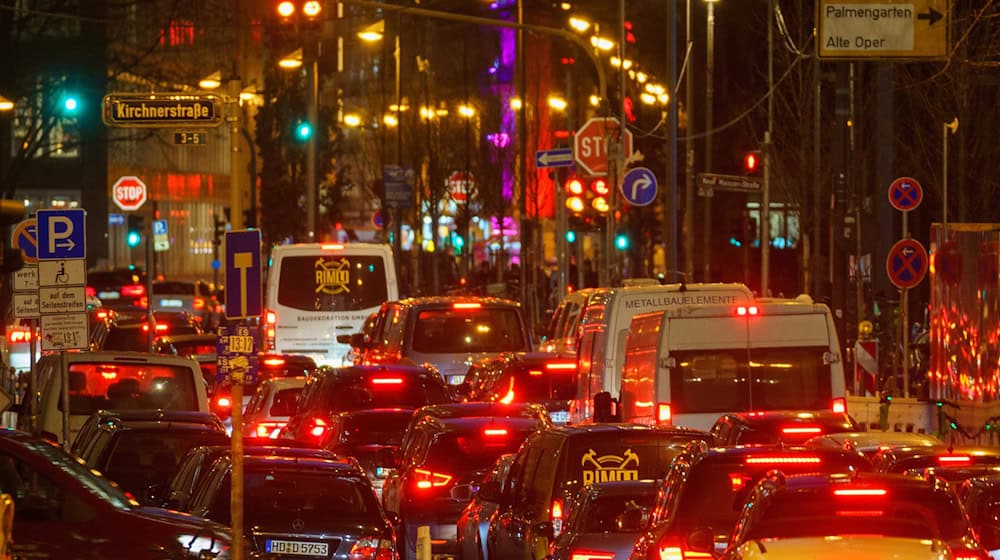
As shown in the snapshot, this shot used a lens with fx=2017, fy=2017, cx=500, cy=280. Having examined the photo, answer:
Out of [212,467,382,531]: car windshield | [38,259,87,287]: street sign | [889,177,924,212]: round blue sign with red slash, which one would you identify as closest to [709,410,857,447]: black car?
[212,467,382,531]: car windshield

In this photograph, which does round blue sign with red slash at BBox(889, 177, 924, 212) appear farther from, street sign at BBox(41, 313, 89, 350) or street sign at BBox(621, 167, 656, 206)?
street sign at BBox(41, 313, 89, 350)

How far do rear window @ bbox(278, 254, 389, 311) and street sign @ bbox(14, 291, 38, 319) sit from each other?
34.3 ft

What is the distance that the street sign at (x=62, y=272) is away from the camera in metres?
21.0

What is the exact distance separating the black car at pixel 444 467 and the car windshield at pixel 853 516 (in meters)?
7.12

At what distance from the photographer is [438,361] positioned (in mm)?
28719

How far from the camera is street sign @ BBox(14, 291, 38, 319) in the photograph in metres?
24.5

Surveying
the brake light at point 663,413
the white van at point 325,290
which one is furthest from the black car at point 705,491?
the white van at point 325,290

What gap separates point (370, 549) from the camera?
1301cm

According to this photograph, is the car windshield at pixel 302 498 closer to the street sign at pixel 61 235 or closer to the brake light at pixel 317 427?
the street sign at pixel 61 235

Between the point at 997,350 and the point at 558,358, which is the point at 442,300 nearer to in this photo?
the point at 558,358

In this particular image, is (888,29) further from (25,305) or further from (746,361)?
(25,305)

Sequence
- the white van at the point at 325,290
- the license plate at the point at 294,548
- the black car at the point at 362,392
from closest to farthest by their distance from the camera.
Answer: the license plate at the point at 294,548
the black car at the point at 362,392
the white van at the point at 325,290

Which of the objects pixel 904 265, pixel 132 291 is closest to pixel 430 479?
pixel 904 265

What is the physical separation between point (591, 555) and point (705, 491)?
1.14 m
